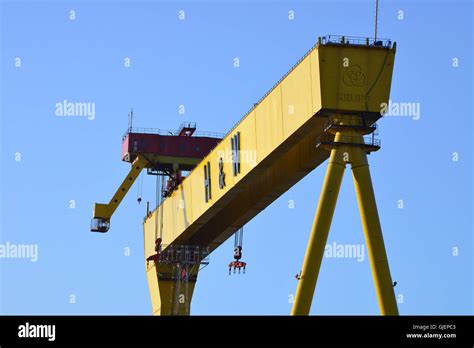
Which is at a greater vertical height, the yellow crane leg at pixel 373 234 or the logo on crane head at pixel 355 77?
the logo on crane head at pixel 355 77

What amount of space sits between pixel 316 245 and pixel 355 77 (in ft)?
20.1

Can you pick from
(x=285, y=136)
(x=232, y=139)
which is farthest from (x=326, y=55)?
(x=232, y=139)

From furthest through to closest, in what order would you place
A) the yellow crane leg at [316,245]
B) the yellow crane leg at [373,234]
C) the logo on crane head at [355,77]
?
1. the logo on crane head at [355,77]
2. the yellow crane leg at [316,245]
3. the yellow crane leg at [373,234]

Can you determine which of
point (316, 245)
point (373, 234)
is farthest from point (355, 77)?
point (316, 245)

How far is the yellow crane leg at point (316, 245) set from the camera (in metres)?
45.1

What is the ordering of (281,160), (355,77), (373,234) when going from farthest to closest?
(281,160), (355,77), (373,234)

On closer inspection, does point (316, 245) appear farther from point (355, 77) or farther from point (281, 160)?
point (281, 160)

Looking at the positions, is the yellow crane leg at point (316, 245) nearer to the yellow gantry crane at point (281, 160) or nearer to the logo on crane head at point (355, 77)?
the yellow gantry crane at point (281, 160)

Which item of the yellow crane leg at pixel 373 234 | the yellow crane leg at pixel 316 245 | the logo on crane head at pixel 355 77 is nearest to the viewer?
the yellow crane leg at pixel 373 234

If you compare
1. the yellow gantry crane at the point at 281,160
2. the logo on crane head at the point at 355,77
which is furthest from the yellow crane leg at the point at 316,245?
the logo on crane head at the point at 355,77

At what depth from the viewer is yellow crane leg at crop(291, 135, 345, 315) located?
4512 cm

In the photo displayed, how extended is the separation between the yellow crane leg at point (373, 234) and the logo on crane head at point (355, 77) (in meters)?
2.33

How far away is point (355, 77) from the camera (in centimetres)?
4603
